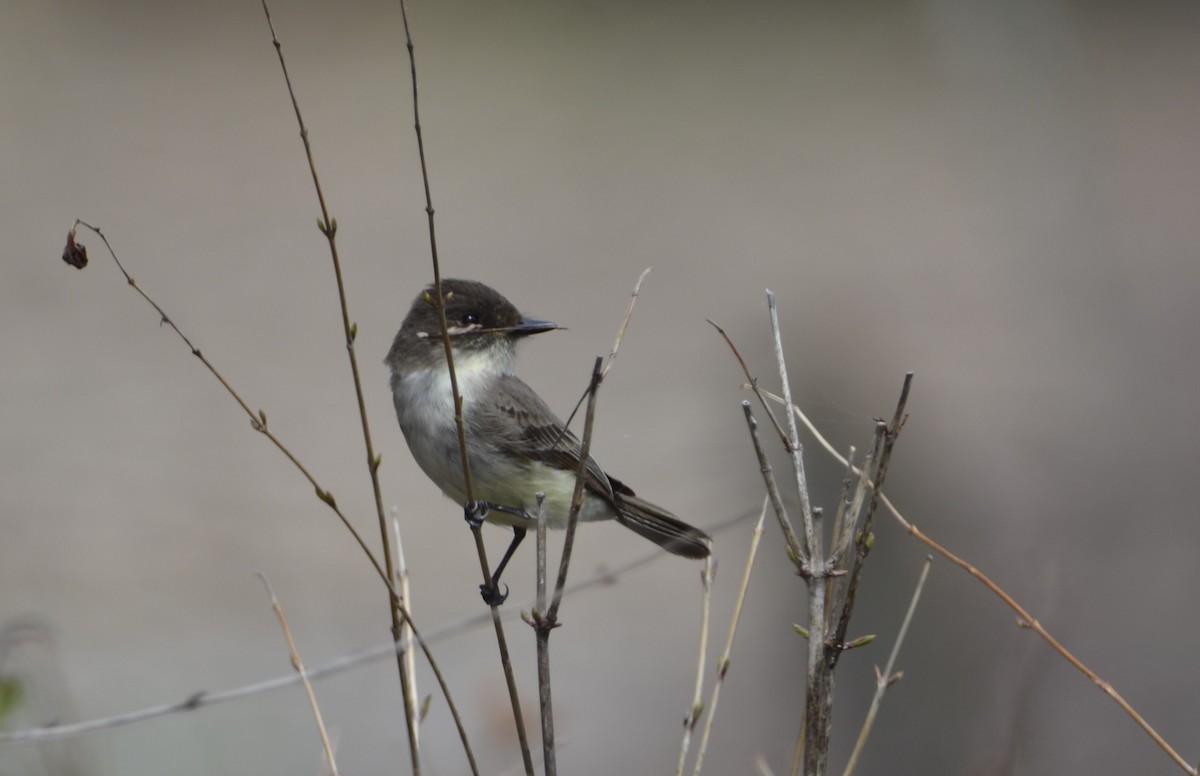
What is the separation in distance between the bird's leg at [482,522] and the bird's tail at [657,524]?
24 cm

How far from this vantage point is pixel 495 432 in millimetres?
2865

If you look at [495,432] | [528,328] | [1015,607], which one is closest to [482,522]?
[495,432]

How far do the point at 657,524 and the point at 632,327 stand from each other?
14.4ft

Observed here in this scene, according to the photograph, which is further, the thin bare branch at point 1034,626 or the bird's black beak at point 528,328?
the bird's black beak at point 528,328

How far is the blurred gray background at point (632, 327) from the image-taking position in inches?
203

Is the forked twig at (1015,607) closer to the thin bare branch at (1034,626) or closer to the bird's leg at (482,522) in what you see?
the thin bare branch at (1034,626)

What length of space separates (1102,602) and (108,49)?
6.23m

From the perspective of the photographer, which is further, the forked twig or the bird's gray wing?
the bird's gray wing

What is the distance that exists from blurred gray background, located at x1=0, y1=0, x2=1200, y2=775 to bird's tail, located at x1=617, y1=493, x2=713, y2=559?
4.51 feet

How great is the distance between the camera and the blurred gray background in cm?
516

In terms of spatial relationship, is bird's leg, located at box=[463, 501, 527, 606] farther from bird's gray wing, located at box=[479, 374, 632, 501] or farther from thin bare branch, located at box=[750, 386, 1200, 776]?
thin bare branch, located at box=[750, 386, 1200, 776]

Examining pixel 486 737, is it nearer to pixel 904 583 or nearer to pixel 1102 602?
pixel 904 583

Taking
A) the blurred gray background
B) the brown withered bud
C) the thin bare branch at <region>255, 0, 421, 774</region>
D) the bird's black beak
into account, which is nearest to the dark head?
the bird's black beak

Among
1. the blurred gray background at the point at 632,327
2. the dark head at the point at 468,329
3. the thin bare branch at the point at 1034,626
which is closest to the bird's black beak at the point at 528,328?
the dark head at the point at 468,329
